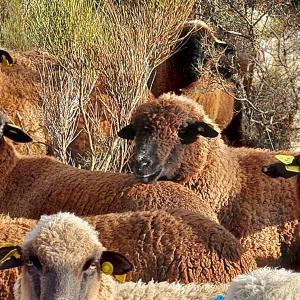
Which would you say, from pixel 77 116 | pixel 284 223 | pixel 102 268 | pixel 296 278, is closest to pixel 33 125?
pixel 77 116

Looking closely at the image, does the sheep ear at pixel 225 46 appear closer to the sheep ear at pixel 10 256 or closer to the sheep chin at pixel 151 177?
the sheep chin at pixel 151 177

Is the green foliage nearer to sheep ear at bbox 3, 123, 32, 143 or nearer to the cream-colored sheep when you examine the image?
sheep ear at bbox 3, 123, 32, 143

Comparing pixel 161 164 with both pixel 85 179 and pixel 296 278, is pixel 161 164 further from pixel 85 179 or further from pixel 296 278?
pixel 296 278

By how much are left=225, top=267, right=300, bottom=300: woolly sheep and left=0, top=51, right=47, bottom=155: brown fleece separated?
6.13 m

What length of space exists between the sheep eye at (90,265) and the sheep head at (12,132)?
3.24 metres

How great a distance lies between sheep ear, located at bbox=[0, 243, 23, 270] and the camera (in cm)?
446

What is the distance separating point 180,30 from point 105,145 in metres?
1.99

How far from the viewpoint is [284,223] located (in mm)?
7027

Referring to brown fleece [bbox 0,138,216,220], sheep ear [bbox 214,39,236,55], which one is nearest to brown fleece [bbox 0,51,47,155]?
brown fleece [bbox 0,138,216,220]

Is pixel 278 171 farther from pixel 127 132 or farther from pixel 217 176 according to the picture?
pixel 127 132

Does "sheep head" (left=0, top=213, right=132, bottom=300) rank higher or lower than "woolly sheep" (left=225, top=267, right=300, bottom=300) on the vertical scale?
lower

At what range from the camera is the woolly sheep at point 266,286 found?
11.0ft

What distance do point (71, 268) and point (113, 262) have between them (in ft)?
0.97

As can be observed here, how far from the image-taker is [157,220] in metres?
5.54
